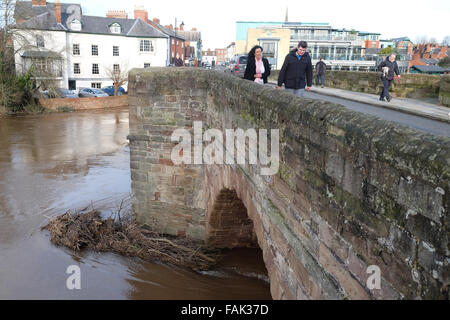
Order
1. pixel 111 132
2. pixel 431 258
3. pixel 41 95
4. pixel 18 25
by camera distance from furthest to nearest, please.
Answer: pixel 41 95
pixel 18 25
pixel 111 132
pixel 431 258

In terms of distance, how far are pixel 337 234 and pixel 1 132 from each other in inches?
1049

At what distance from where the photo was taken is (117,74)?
1601 inches

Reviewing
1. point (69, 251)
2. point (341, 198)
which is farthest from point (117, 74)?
point (341, 198)

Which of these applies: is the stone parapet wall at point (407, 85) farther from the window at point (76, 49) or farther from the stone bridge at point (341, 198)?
the window at point (76, 49)

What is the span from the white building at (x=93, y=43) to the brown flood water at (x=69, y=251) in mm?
18218

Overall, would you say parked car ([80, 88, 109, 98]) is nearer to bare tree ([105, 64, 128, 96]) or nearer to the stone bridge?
bare tree ([105, 64, 128, 96])

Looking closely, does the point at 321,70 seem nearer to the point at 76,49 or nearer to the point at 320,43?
the point at 76,49

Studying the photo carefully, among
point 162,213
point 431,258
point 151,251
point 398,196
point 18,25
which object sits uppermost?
point 18,25

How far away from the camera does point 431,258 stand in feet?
7.73

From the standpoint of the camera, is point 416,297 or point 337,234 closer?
point 416,297

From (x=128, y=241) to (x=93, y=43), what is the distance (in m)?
36.7

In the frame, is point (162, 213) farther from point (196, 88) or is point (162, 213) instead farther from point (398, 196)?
point (398, 196)

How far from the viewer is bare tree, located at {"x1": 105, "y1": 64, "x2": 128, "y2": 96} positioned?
127 ft
